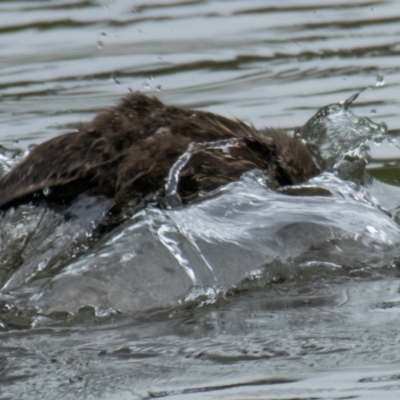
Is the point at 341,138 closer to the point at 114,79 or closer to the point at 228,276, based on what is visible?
the point at 228,276

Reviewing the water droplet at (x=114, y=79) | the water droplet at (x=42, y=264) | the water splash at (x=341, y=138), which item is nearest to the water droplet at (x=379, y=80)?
the water splash at (x=341, y=138)

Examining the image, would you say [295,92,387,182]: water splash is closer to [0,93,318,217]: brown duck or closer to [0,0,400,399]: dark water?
[0,0,400,399]: dark water

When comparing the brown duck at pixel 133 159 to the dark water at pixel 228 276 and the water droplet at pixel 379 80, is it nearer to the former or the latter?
the dark water at pixel 228 276

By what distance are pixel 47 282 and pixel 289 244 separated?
1086 millimetres

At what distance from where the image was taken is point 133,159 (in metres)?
5.33

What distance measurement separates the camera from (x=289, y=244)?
17.2ft

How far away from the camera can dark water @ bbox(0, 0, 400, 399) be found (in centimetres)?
388

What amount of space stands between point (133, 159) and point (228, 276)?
→ 73 cm

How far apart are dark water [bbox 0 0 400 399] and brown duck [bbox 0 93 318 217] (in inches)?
4.9

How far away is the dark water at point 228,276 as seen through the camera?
3883 mm

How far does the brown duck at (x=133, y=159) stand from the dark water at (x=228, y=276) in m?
0.12

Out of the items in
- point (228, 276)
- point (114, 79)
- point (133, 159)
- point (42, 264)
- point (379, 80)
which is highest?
point (114, 79)

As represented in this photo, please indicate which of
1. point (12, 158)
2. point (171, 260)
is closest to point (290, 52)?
point (12, 158)

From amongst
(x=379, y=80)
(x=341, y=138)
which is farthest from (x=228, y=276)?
(x=379, y=80)
